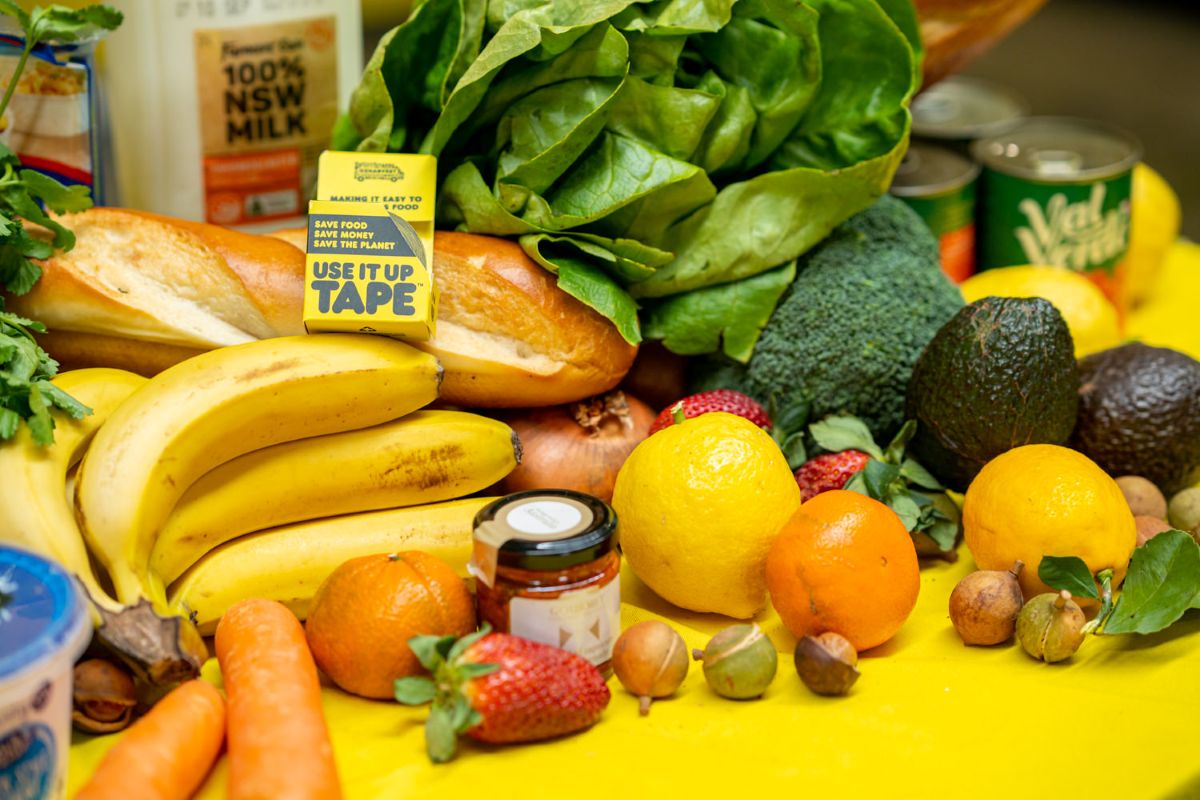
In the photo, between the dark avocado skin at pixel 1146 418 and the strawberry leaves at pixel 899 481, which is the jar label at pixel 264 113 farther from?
the dark avocado skin at pixel 1146 418

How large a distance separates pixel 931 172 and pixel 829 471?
0.67 metres

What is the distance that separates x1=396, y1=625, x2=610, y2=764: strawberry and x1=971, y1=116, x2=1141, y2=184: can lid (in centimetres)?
110

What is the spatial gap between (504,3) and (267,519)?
576mm

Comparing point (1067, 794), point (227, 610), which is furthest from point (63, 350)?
point (1067, 794)

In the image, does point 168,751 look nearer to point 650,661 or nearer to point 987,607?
point 650,661

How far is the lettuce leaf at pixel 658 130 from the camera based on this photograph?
1.26m

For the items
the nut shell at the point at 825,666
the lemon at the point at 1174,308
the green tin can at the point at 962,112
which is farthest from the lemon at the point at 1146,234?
the nut shell at the point at 825,666

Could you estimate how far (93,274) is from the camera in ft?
3.87

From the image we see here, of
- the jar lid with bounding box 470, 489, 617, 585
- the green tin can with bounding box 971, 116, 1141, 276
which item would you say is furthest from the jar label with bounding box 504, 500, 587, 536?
the green tin can with bounding box 971, 116, 1141, 276

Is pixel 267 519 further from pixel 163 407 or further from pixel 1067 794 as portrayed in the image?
pixel 1067 794

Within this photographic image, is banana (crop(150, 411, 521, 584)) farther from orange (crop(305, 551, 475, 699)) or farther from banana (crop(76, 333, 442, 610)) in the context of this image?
orange (crop(305, 551, 475, 699))

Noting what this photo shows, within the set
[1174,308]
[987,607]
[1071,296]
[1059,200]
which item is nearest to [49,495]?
[987,607]

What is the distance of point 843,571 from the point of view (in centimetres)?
102

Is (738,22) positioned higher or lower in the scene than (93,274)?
higher
